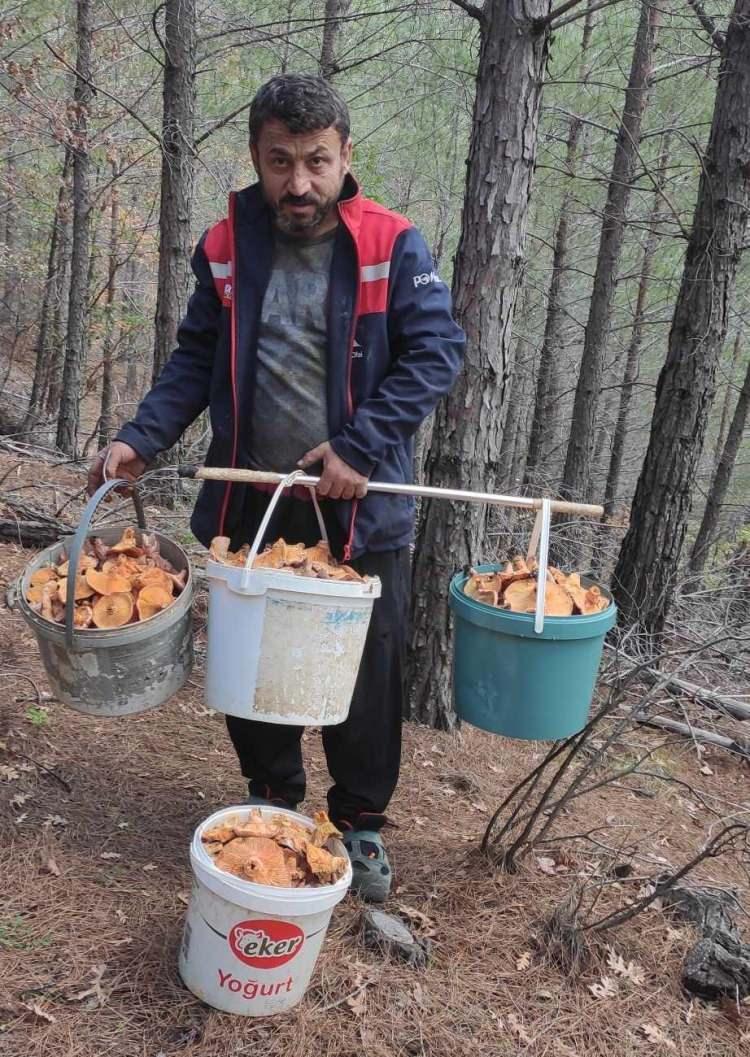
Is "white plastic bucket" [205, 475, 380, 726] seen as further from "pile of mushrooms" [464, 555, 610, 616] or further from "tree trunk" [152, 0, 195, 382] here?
"tree trunk" [152, 0, 195, 382]

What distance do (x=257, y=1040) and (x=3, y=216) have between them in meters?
16.7

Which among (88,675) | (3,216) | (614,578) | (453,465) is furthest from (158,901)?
(3,216)

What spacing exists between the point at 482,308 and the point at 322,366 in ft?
5.55

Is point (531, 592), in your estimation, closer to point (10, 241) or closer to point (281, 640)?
point (281, 640)

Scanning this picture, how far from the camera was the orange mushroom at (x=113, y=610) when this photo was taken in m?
2.13

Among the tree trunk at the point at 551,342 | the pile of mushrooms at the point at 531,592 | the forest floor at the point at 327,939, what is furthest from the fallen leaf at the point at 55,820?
the tree trunk at the point at 551,342

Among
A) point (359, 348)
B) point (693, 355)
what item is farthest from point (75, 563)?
point (693, 355)

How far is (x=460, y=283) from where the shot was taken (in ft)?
12.6

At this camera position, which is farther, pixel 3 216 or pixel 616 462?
pixel 3 216

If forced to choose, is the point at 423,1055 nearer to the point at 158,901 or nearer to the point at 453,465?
the point at 158,901

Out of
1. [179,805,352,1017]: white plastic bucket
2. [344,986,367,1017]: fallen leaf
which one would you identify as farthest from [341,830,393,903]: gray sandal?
[179,805,352,1017]: white plastic bucket

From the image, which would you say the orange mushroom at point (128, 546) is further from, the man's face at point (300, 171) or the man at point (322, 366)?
the man's face at point (300, 171)

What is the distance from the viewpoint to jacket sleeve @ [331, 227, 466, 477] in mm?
2178

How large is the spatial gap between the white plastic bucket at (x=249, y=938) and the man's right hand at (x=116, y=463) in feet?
3.41
